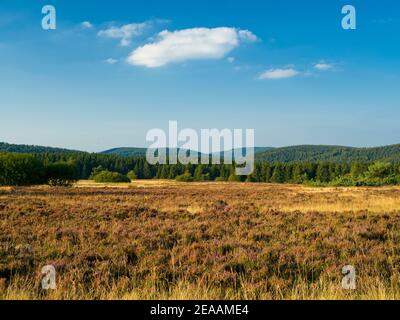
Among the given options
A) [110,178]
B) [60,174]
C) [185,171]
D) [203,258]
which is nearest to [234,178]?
[185,171]

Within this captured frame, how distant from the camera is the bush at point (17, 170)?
5294 centimetres

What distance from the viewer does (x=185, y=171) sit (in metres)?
129

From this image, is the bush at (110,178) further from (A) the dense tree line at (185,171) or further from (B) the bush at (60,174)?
(B) the bush at (60,174)

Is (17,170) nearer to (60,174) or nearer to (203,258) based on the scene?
(60,174)

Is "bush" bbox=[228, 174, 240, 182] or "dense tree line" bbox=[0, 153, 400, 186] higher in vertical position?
"dense tree line" bbox=[0, 153, 400, 186]

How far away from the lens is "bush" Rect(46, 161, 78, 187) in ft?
197

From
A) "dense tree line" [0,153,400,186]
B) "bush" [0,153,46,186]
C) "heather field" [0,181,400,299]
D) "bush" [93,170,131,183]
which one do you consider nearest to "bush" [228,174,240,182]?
"dense tree line" [0,153,400,186]

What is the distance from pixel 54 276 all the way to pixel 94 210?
13545mm

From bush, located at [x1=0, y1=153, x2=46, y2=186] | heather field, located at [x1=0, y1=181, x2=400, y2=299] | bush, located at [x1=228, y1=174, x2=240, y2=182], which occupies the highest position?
bush, located at [x1=0, y1=153, x2=46, y2=186]

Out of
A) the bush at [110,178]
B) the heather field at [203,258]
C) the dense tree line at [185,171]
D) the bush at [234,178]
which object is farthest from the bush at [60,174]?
the bush at [234,178]

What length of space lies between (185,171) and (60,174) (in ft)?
231

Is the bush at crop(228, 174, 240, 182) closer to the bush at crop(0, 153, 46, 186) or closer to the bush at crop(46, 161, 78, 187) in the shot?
the bush at crop(46, 161, 78, 187)

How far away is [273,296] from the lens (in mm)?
7031

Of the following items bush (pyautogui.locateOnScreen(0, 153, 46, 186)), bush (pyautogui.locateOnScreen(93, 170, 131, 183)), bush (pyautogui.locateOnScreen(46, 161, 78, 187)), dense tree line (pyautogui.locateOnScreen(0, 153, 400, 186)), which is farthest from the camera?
bush (pyautogui.locateOnScreen(93, 170, 131, 183))
